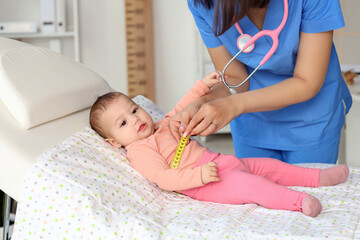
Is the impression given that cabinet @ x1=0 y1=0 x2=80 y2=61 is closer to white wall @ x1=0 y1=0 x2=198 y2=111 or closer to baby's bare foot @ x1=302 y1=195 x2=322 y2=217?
white wall @ x1=0 y1=0 x2=198 y2=111

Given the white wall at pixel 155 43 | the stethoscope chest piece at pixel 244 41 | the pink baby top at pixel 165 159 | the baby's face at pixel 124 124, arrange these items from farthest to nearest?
1. the white wall at pixel 155 43
2. the baby's face at pixel 124 124
3. the stethoscope chest piece at pixel 244 41
4. the pink baby top at pixel 165 159

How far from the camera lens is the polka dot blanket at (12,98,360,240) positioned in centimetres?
116

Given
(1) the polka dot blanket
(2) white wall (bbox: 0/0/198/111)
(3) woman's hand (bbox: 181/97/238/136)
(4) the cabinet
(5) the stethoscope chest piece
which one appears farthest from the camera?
(2) white wall (bbox: 0/0/198/111)

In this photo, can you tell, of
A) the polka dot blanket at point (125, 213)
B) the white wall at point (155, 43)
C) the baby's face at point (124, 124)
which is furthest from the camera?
the white wall at point (155, 43)

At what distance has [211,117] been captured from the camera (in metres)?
1.28

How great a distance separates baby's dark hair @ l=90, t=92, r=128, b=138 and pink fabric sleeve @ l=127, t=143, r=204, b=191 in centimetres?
16

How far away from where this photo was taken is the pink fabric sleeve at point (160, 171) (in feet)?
4.52

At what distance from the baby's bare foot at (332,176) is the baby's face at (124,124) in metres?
0.55

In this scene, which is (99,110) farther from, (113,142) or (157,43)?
(157,43)

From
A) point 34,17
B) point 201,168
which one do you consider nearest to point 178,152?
point 201,168

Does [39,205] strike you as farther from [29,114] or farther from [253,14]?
[253,14]

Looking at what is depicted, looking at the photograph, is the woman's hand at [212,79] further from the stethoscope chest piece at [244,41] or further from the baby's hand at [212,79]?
the stethoscope chest piece at [244,41]

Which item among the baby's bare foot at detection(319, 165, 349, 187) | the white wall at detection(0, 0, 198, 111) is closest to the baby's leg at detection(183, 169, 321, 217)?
the baby's bare foot at detection(319, 165, 349, 187)

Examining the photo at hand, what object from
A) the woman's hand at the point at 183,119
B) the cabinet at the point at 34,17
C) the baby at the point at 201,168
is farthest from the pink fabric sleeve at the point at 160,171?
the cabinet at the point at 34,17
